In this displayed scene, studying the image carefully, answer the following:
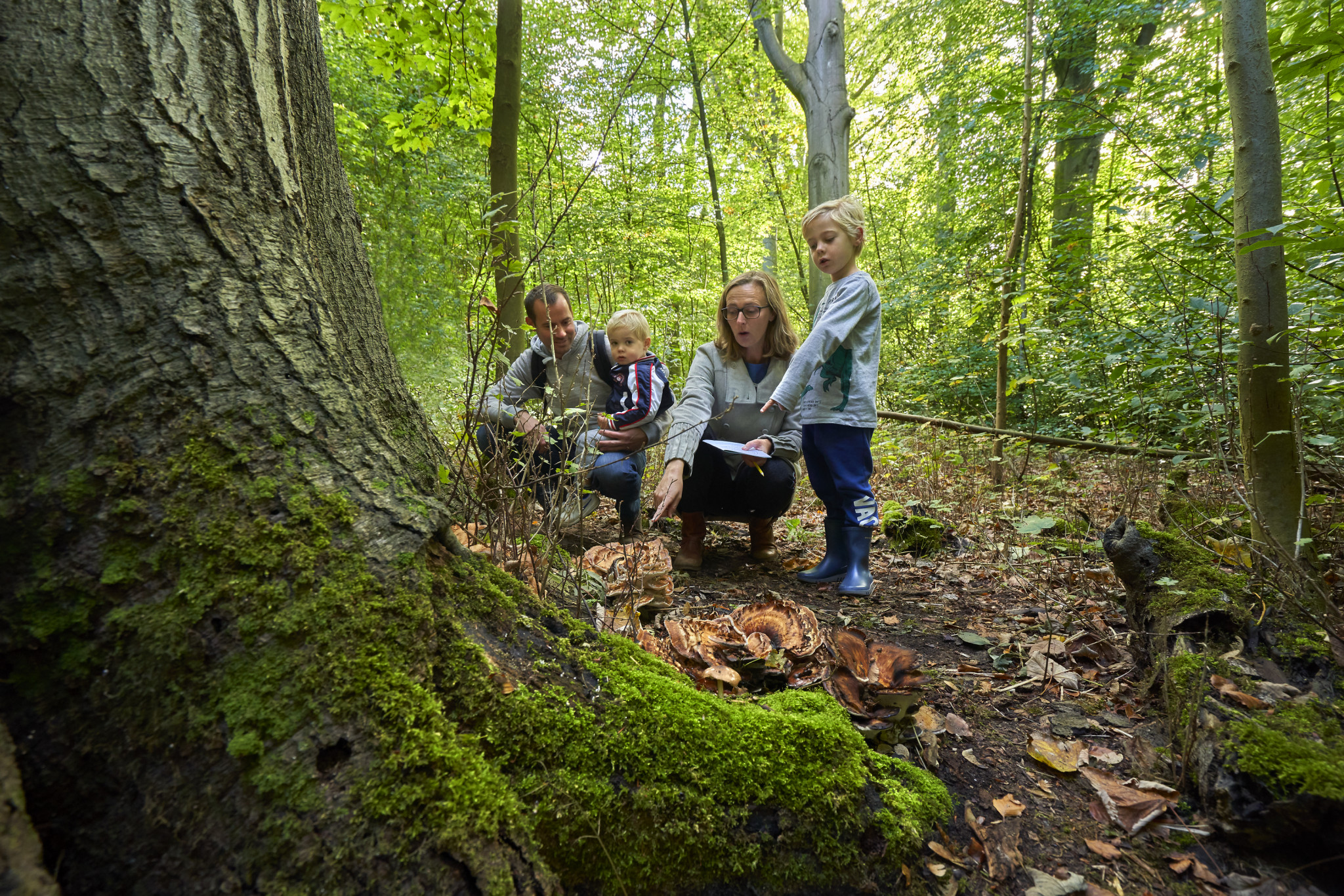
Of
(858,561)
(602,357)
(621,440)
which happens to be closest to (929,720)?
(858,561)

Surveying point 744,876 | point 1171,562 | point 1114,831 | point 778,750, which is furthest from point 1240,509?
point 744,876

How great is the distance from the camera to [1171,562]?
2.36 meters

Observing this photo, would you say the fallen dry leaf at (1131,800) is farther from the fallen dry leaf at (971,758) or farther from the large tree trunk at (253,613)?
the large tree trunk at (253,613)

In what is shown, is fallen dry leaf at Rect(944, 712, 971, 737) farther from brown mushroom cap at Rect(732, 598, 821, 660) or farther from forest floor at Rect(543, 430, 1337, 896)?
brown mushroom cap at Rect(732, 598, 821, 660)

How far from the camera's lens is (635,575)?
2.41 m

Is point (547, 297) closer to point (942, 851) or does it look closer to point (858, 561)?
point (858, 561)

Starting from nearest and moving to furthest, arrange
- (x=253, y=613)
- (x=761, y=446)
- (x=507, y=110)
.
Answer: (x=253, y=613), (x=761, y=446), (x=507, y=110)

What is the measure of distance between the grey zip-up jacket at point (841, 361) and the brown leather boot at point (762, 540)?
0.91 meters

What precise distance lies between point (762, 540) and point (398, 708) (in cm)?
337

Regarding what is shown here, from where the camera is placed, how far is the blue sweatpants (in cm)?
339

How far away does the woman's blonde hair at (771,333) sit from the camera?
3.94 metres

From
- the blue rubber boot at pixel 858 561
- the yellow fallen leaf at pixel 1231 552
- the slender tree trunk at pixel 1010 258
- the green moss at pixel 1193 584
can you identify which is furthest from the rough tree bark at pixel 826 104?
the green moss at pixel 1193 584

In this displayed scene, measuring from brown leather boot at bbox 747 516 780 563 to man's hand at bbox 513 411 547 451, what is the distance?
173cm

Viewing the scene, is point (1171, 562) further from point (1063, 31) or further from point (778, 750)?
point (1063, 31)
